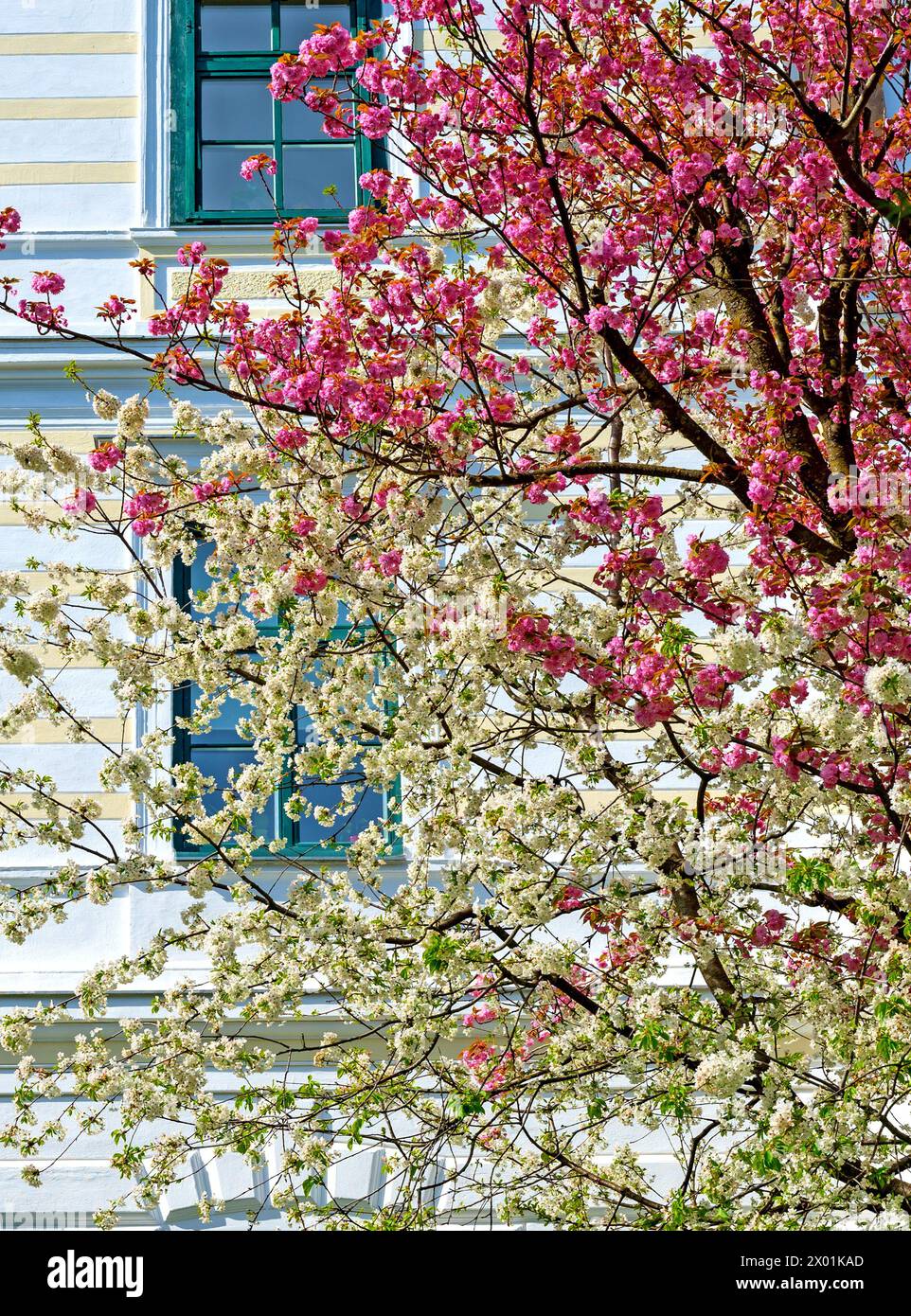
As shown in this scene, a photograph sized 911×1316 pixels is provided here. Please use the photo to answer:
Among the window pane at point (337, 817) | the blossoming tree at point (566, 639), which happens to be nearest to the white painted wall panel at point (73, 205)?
the blossoming tree at point (566, 639)

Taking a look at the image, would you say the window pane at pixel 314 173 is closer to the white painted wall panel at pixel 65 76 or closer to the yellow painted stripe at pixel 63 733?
the white painted wall panel at pixel 65 76

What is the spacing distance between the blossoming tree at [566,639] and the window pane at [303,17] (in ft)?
10.6

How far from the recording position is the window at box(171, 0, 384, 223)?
9.04 meters

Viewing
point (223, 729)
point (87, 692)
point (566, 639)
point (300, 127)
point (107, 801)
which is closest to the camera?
point (566, 639)

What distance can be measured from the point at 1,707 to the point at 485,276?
13.5ft

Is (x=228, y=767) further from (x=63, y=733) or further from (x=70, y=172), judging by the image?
(x=70, y=172)

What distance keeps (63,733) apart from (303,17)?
4740 mm

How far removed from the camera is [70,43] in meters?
9.19

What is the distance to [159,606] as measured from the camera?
18.6 feet

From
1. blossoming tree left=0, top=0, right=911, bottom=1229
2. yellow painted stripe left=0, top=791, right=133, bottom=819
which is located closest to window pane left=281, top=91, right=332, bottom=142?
blossoming tree left=0, top=0, right=911, bottom=1229

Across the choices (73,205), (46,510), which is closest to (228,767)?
(46,510)

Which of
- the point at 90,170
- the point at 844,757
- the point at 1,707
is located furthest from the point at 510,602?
the point at 90,170

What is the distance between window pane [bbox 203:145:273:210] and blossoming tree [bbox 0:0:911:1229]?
2.95 meters

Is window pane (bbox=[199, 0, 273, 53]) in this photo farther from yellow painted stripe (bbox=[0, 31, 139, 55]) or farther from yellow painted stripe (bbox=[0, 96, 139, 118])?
yellow painted stripe (bbox=[0, 96, 139, 118])
